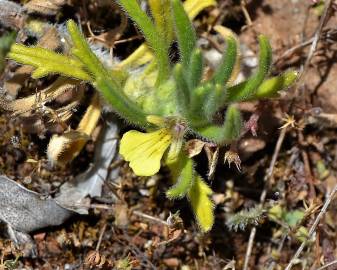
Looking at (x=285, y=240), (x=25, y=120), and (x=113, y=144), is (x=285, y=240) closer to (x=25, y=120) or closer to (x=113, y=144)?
(x=113, y=144)

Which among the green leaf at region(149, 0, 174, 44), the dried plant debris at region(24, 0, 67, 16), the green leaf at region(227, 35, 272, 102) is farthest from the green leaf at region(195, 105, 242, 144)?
the dried plant debris at region(24, 0, 67, 16)

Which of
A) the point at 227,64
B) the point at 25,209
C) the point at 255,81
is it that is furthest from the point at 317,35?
the point at 25,209

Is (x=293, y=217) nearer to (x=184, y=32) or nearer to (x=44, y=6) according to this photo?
(x=184, y=32)

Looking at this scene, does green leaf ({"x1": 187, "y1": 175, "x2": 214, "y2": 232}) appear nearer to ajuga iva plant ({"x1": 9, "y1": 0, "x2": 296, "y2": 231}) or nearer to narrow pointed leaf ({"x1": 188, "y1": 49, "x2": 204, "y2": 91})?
ajuga iva plant ({"x1": 9, "y1": 0, "x2": 296, "y2": 231})

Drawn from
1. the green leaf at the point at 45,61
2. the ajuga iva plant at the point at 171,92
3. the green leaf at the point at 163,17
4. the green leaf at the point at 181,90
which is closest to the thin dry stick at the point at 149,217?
the ajuga iva plant at the point at 171,92

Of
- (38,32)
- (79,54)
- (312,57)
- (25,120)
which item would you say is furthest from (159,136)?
(312,57)

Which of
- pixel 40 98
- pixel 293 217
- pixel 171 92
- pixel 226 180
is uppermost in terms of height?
pixel 40 98
